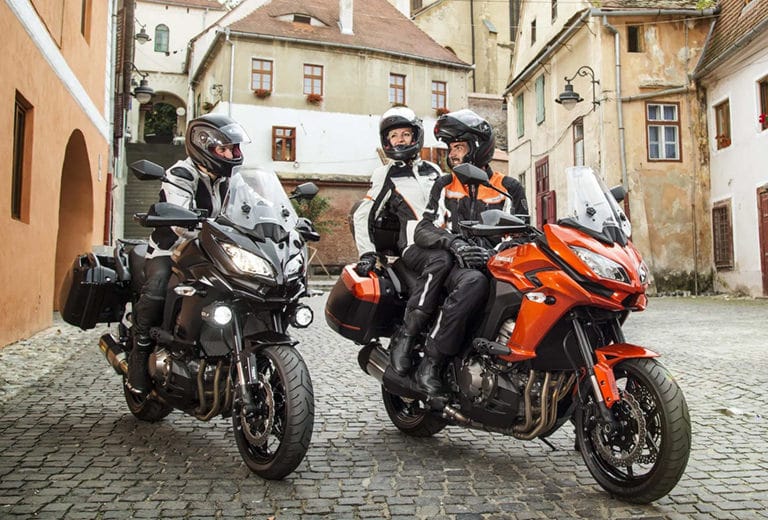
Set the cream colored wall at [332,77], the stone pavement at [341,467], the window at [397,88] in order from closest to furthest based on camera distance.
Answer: the stone pavement at [341,467] → the cream colored wall at [332,77] → the window at [397,88]

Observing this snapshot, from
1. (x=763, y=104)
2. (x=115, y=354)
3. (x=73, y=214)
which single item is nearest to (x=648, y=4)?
(x=763, y=104)

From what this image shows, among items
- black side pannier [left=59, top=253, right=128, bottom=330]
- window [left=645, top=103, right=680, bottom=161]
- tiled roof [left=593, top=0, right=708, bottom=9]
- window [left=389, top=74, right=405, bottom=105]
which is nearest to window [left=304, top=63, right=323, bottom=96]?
window [left=389, top=74, right=405, bottom=105]

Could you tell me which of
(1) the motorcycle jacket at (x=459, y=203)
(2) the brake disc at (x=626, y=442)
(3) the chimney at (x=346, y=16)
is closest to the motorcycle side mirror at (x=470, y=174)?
(1) the motorcycle jacket at (x=459, y=203)

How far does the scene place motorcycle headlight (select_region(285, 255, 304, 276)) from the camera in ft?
12.2

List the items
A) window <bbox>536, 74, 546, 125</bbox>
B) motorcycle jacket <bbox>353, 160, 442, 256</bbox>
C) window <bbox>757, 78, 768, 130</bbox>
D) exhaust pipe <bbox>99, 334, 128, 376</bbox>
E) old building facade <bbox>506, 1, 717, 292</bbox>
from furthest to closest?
window <bbox>536, 74, 546, 125</bbox>, old building facade <bbox>506, 1, 717, 292</bbox>, window <bbox>757, 78, 768, 130</bbox>, exhaust pipe <bbox>99, 334, 128, 376</bbox>, motorcycle jacket <bbox>353, 160, 442, 256</bbox>

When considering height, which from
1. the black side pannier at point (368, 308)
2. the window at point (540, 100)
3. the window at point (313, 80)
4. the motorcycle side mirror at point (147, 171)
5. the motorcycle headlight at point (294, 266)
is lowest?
the black side pannier at point (368, 308)

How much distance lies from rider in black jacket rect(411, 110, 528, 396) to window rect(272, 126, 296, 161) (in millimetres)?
30470

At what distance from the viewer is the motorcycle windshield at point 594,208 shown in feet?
11.1

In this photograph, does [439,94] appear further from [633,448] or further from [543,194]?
[633,448]

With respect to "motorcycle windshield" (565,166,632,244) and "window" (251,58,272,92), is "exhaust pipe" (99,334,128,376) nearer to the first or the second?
"motorcycle windshield" (565,166,632,244)

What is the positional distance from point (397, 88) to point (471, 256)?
1363 inches

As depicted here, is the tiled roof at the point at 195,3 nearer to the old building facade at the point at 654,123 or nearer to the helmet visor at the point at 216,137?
the old building facade at the point at 654,123

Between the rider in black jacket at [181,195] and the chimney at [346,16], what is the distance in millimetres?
34272

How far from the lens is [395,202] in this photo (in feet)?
15.6
